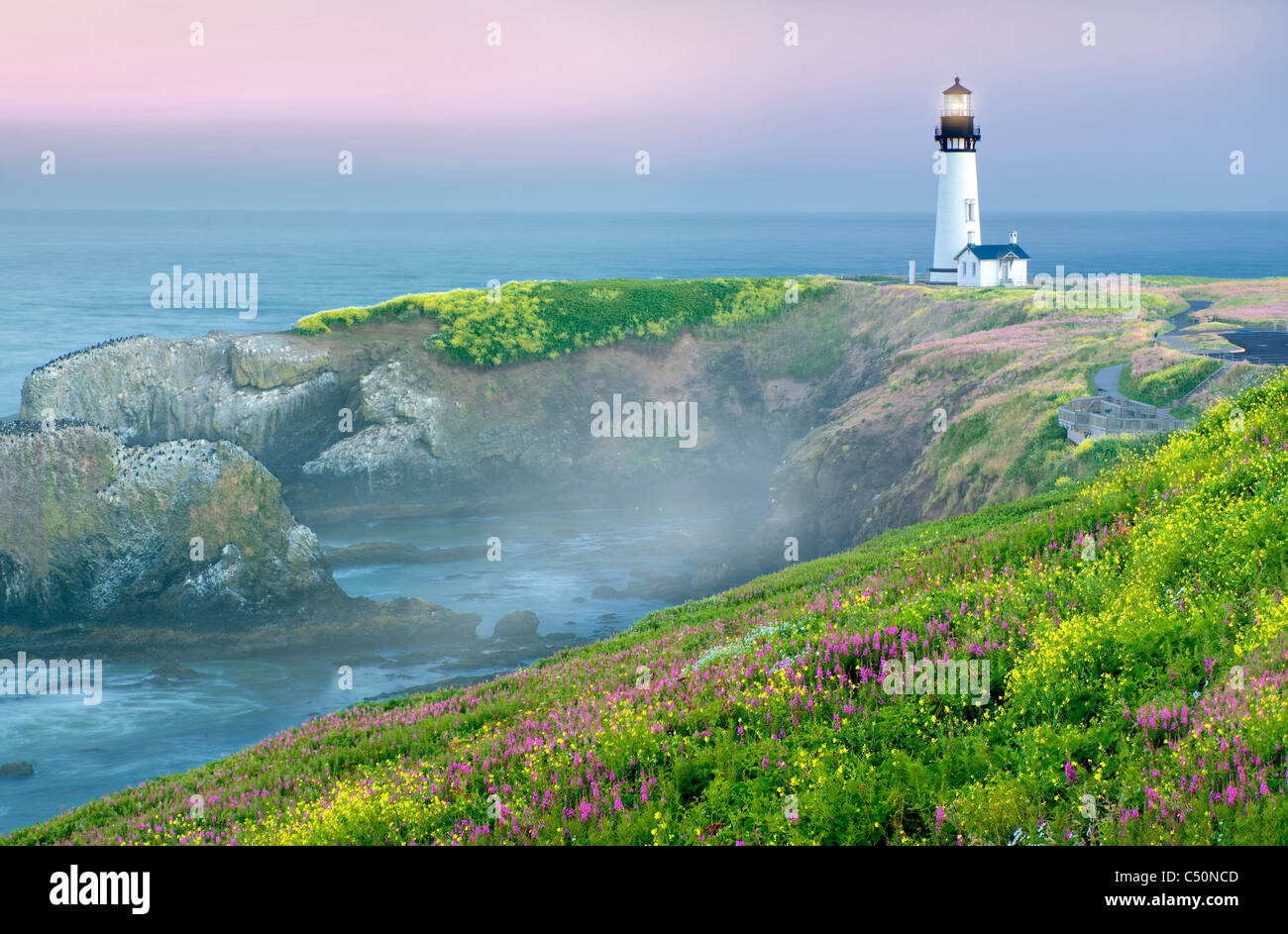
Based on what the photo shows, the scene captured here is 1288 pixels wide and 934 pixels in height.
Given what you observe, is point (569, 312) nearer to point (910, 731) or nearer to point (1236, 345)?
point (1236, 345)

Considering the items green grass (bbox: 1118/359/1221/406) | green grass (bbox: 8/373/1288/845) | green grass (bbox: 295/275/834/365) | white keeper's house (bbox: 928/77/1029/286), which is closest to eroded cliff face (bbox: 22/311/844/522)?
green grass (bbox: 295/275/834/365)

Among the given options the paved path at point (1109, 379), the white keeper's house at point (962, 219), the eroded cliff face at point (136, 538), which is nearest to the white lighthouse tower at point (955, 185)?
the white keeper's house at point (962, 219)

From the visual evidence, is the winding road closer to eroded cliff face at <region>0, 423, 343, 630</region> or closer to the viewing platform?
the viewing platform

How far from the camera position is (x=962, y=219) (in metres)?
80.9

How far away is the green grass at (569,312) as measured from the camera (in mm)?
71062

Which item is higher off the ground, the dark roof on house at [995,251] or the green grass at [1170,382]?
the dark roof on house at [995,251]

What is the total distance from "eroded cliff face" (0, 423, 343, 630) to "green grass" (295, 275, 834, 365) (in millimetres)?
29668

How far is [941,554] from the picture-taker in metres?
17.9

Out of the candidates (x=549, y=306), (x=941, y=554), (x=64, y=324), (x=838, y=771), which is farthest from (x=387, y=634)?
(x=64, y=324)

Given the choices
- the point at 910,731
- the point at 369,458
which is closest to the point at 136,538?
the point at 369,458

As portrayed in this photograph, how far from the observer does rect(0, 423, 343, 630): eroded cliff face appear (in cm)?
3950

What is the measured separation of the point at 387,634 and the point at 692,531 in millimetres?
22484

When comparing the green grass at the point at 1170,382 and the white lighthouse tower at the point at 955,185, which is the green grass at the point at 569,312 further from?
the green grass at the point at 1170,382

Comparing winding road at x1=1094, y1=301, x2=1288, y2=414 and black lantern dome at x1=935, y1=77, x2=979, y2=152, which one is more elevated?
black lantern dome at x1=935, y1=77, x2=979, y2=152
